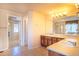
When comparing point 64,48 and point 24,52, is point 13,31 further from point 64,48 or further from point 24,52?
point 64,48

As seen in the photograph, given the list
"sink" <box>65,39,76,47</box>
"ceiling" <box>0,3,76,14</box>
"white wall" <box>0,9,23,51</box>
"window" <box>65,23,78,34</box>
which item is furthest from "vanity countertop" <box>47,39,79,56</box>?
"white wall" <box>0,9,23,51</box>

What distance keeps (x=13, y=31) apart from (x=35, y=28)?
0.36 meters

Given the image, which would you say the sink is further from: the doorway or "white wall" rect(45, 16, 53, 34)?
the doorway

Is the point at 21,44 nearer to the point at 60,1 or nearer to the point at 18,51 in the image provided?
the point at 18,51

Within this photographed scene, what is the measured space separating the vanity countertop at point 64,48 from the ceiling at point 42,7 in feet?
1.63

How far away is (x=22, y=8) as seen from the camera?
1787 millimetres

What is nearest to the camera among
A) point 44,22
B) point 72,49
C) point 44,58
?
point 72,49

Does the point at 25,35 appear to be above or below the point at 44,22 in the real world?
→ below

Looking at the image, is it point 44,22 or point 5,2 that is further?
point 44,22

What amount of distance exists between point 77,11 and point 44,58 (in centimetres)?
87

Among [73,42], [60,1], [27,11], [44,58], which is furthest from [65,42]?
[27,11]

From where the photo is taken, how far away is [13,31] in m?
1.81

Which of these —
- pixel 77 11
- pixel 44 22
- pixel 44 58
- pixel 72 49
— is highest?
pixel 77 11

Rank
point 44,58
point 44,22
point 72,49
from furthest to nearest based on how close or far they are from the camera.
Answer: point 44,22 < point 44,58 < point 72,49
